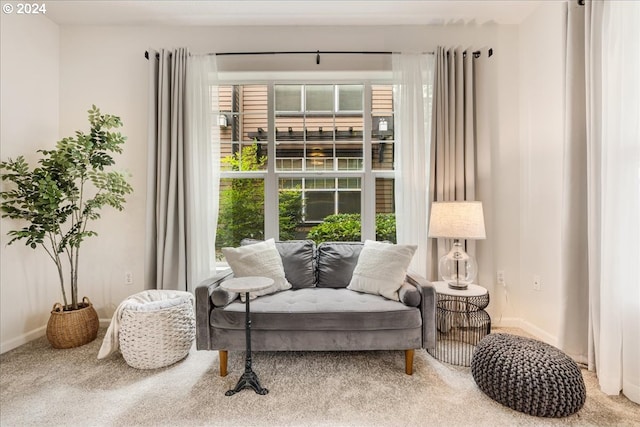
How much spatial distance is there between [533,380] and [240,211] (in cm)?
255

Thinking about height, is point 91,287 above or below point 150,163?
below

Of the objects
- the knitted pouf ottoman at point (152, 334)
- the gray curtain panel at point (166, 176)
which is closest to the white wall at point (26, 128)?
the gray curtain panel at point (166, 176)

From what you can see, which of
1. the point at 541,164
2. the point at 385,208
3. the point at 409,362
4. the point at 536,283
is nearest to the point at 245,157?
the point at 385,208

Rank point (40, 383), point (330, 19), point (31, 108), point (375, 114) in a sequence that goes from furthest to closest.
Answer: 1. point (375, 114)
2. point (330, 19)
3. point (31, 108)
4. point (40, 383)

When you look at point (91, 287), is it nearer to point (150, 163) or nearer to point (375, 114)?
point (150, 163)

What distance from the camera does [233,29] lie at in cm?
298

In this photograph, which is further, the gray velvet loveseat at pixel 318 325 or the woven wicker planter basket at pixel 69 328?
the woven wicker planter basket at pixel 69 328

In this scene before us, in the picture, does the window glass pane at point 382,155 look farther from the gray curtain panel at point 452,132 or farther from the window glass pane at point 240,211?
the window glass pane at point 240,211

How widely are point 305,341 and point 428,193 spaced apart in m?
1.65

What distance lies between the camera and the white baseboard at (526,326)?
2599 millimetres

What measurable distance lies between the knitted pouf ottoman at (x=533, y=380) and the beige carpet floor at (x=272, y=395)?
2.5 inches

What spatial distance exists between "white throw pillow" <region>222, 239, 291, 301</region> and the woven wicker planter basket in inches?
54.0

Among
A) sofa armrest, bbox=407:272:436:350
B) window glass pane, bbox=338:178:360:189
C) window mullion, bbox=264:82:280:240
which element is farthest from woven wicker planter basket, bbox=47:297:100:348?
sofa armrest, bbox=407:272:436:350

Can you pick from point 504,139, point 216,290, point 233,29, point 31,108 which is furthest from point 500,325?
point 31,108
